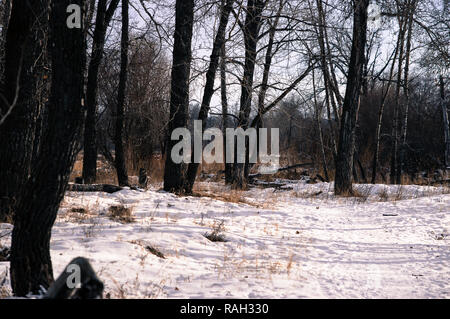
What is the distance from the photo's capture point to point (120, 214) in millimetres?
5598

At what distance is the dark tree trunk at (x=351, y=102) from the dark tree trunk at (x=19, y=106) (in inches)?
321

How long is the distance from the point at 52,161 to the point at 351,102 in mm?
9216

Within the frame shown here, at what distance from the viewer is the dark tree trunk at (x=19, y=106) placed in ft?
14.3

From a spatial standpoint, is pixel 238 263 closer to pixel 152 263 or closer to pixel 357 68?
pixel 152 263

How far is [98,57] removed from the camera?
9.02m

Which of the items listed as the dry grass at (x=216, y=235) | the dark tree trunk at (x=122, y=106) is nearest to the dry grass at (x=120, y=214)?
the dry grass at (x=216, y=235)

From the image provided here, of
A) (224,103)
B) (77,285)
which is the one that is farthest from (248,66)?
(77,285)

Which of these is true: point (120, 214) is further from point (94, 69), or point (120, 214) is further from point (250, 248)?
point (94, 69)

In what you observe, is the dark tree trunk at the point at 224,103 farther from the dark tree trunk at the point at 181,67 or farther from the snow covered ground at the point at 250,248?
the snow covered ground at the point at 250,248

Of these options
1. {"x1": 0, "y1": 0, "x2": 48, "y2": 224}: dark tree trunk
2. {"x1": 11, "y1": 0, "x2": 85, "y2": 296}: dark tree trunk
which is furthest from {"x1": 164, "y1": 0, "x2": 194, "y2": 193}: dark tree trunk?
{"x1": 11, "y1": 0, "x2": 85, "y2": 296}: dark tree trunk

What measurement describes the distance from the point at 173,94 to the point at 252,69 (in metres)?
2.64

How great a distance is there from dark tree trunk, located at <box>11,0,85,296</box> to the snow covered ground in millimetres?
506
